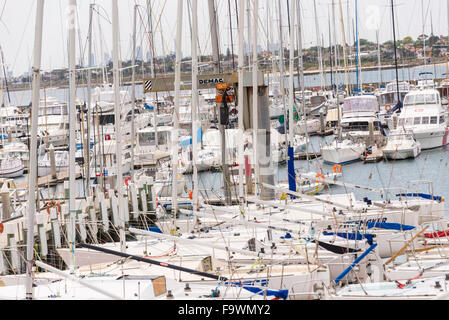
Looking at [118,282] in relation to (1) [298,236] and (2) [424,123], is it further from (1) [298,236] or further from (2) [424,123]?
(2) [424,123]

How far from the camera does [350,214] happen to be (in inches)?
770

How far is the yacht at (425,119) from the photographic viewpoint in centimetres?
4347

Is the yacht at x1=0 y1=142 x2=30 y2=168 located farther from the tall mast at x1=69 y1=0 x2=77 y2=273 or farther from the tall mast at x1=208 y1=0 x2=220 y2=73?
the tall mast at x1=69 y1=0 x2=77 y2=273

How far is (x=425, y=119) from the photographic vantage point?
44312 millimetres

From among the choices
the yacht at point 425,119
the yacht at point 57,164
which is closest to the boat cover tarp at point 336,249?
the yacht at point 425,119

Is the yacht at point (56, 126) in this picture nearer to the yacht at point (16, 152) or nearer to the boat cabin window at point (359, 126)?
the yacht at point (16, 152)

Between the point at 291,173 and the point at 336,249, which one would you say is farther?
the point at 291,173

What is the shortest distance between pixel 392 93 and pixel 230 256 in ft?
160

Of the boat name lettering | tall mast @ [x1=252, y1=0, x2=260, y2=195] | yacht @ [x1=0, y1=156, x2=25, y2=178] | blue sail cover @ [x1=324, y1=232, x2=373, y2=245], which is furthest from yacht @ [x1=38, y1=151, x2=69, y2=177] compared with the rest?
blue sail cover @ [x1=324, y1=232, x2=373, y2=245]

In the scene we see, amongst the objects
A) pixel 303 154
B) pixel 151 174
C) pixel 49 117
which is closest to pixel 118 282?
pixel 151 174

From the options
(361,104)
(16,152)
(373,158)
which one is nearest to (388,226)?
(373,158)

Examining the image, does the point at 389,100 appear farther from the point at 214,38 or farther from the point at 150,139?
the point at 214,38

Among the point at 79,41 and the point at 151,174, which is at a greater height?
the point at 79,41

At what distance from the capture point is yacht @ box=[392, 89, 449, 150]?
43469mm
